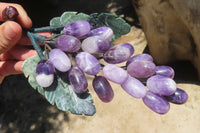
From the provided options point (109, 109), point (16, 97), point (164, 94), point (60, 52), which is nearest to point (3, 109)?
point (16, 97)

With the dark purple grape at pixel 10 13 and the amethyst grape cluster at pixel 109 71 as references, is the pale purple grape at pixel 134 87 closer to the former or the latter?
the amethyst grape cluster at pixel 109 71

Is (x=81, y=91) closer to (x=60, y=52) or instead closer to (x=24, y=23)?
(x=60, y=52)

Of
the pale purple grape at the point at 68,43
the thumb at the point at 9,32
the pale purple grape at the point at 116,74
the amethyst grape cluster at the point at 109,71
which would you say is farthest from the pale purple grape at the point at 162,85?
the thumb at the point at 9,32

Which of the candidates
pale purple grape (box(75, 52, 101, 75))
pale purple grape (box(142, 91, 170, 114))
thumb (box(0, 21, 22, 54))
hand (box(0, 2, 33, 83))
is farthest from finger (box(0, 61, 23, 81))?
A: pale purple grape (box(142, 91, 170, 114))

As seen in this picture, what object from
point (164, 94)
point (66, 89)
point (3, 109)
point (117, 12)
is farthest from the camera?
point (117, 12)

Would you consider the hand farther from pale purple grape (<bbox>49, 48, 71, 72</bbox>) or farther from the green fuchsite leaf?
pale purple grape (<bbox>49, 48, 71, 72</bbox>)

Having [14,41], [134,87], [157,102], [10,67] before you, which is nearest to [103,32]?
[134,87]
